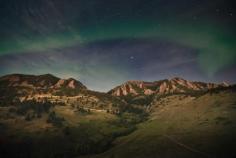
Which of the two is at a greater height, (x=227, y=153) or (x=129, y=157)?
(x=227, y=153)

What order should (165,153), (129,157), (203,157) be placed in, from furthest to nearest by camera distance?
(129,157) < (165,153) < (203,157)

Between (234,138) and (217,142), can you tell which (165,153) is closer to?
(217,142)

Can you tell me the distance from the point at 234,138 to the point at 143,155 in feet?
289

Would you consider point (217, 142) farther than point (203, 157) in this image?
Yes

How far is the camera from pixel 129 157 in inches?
7859

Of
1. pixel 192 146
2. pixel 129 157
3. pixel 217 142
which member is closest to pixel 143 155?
pixel 129 157

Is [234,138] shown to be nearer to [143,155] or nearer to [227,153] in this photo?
[227,153]

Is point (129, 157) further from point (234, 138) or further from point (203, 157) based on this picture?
point (234, 138)

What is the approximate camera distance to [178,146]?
19925 centimetres

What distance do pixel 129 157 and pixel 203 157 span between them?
230 ft

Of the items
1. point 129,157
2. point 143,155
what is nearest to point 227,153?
point 143,155

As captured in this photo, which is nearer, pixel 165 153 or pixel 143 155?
pixel 165 153

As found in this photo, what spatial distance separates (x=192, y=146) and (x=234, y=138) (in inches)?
1586

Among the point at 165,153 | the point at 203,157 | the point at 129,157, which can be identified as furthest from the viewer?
the point at 129,157
